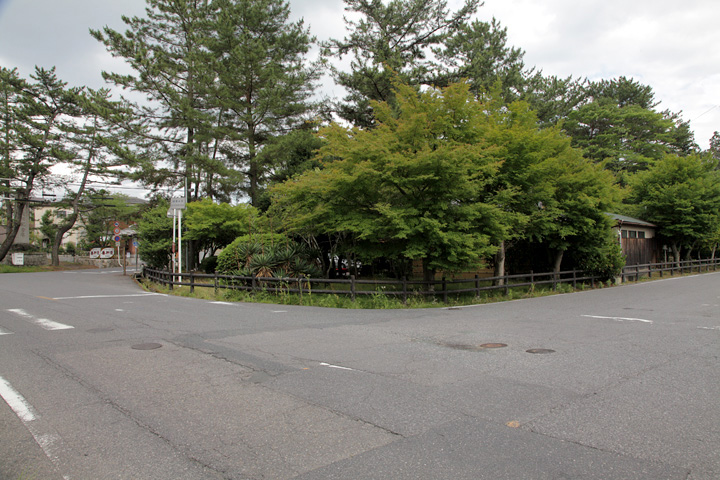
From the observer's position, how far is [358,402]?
14.4 ft

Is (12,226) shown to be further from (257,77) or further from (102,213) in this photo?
(257,77)

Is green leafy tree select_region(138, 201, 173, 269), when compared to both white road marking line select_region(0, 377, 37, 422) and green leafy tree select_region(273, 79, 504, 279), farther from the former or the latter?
white road marking line select_region(0, 377, 37, 422)

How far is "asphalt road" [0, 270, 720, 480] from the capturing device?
3.15 meters

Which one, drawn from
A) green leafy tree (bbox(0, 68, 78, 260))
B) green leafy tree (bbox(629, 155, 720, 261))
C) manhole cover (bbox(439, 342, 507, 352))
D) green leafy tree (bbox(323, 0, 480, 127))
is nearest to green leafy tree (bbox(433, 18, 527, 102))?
green leafy tree (bbox(323, 0, 480, 127))

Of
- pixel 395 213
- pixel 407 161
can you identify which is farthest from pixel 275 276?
pixel 407 161

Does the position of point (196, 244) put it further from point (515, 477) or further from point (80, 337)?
point (515, 477)

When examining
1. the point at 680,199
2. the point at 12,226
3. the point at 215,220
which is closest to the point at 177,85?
the point at 215,220

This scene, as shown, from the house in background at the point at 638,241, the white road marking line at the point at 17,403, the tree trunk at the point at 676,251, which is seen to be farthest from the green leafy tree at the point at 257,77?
the tree trunk at the point at 676,251

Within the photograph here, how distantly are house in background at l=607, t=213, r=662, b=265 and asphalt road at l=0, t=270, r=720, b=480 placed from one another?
21462 millimetres

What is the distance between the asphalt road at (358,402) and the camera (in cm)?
315

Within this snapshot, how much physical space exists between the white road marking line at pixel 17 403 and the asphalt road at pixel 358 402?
0.09 ft

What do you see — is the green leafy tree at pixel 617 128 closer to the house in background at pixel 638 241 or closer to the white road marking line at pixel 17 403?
the house in background at pixel 638 241

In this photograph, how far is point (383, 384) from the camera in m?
5.01

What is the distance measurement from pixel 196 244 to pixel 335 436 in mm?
26006
